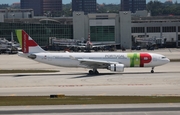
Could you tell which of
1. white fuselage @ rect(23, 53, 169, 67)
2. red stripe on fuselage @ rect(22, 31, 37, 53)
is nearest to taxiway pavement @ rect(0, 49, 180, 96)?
white fuselage @ rect(23, 53, 169, 67)

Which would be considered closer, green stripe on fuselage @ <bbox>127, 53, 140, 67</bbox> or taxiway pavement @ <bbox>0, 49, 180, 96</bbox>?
taxiway pavement @ <bbox>0, 49, 180, 96</bbox>

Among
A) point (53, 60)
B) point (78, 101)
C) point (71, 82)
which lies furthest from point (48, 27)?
point (78, 101)

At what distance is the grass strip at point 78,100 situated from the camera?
37438mm

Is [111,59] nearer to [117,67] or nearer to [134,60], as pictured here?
[117,67]

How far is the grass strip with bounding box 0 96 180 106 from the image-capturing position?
3744cm


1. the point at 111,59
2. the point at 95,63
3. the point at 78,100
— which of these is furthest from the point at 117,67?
the point at 78,100

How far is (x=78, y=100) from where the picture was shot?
39.3 meters

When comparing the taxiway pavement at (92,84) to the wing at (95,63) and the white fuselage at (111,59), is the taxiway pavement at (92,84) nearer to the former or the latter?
the wing at (95,63)

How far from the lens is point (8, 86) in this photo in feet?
173

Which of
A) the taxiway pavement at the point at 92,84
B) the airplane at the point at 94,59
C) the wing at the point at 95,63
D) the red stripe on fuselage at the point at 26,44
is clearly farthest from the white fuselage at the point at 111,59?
the red stripe on fuselage at the point at 26,44

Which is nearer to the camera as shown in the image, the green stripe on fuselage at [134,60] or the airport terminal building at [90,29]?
the green stripe on fuselage at [134,60]

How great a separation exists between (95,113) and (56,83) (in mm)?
23312

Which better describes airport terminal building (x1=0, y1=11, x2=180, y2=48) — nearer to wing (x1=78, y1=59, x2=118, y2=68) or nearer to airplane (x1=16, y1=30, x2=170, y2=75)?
airplane (x1=16, y1=30, x2=170, y2=75)

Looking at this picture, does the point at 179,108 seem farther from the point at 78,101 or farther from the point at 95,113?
the point at 78,101
